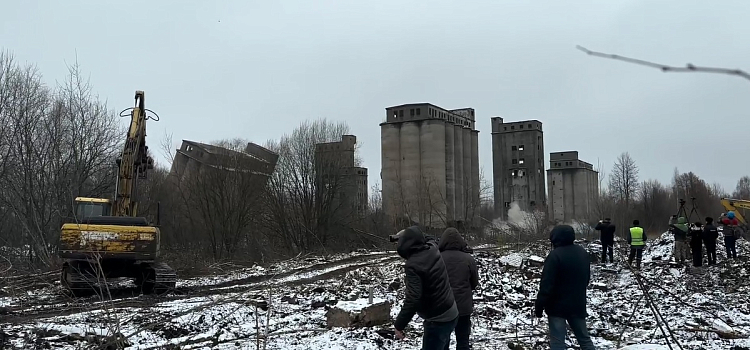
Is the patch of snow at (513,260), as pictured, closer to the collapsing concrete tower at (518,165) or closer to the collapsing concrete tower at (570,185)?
the collapsing concrete tower at (518,165)

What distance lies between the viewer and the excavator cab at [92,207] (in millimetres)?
18109

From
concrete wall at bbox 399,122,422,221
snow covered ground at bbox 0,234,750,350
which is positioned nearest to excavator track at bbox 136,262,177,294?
snow covered ground at bbox 0,234,750,350

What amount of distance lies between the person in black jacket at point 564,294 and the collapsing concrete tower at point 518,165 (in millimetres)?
59560

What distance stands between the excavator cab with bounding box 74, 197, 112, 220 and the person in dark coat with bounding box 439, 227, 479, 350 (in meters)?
13.9

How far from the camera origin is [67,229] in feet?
49.8

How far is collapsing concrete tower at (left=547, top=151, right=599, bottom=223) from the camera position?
7331cm

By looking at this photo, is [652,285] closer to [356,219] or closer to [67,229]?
[67,229]

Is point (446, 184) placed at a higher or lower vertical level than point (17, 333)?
higher

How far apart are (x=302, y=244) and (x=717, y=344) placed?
2890 cm

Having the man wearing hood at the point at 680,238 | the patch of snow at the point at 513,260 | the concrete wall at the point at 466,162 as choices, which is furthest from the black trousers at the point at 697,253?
the concrete wall at the point at 466,162

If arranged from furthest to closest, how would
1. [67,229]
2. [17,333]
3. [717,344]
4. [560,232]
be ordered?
1. [67,229]
2. [17,333]
3. [717,344]
4. [560,232]

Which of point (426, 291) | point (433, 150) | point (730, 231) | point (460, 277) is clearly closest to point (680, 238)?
point (730, 231)

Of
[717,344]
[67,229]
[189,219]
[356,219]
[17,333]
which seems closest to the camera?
[717,344]

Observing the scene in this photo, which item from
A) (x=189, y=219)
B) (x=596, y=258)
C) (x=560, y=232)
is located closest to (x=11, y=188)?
(x=189, y=219)
